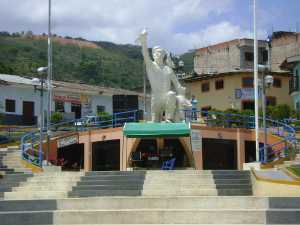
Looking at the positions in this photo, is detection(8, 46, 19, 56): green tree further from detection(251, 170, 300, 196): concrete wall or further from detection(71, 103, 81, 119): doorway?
detection(251, 170, 300, 196): concrete wall

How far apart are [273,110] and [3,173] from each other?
1826 cm

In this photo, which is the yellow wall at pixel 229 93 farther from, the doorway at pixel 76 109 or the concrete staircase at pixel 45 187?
the concrete staircase at pixel 45 187

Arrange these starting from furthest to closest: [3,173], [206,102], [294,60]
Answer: [206,102] < [294,60] < [3,173]

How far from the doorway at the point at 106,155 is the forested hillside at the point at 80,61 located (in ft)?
135

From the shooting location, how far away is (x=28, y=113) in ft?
109

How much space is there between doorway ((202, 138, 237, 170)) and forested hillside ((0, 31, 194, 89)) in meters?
44.0

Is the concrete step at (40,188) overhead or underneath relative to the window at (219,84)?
underneath

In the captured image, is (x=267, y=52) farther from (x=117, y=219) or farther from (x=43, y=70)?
(x=117, y=219)

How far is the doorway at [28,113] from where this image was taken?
32.8 m

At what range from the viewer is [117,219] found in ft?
36.1

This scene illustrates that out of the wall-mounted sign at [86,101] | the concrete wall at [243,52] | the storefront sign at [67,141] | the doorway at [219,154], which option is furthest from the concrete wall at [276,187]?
the concrete wall at [243,52]

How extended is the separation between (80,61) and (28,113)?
52.1 m

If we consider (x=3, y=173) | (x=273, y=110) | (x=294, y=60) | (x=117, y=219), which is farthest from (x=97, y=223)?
(x=294, y=60)

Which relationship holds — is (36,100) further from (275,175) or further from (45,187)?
(275,175)
